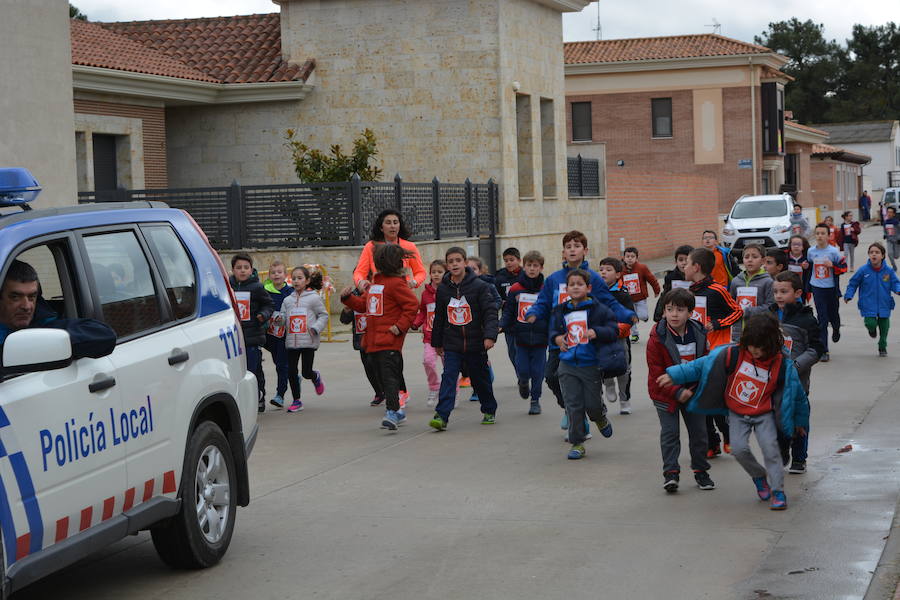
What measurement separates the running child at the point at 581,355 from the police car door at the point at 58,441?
14.9 ft

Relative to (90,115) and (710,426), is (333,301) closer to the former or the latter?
(90,115)

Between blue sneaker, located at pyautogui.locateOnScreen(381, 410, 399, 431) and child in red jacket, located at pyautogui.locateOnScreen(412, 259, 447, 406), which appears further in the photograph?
child in red jacket, located at pyautogui.locateOnScreen(412, 259, 447, 406)

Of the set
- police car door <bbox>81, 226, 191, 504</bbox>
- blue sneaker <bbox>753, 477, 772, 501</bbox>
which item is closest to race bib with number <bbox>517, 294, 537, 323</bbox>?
blue sneaker <bbox>753, 477, 772, 501</bbox>

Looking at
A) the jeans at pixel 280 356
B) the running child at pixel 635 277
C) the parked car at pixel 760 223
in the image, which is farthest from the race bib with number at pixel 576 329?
the parked car at pixel 760 223

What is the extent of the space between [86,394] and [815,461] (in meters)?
5.88

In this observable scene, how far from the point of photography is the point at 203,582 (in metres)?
6.47

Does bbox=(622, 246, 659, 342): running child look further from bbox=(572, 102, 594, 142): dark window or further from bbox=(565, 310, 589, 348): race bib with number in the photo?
bbox=(572, 102, 594, 142): dark window

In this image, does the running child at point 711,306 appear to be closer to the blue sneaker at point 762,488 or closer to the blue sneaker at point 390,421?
the blue sneaker at point 762,488

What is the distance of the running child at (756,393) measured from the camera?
793 cm

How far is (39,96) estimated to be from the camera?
16.9m

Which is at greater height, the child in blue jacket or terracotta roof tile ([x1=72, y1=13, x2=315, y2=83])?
terracotta roof tile ([x1=72, y1=13, x2=315, y2=83])

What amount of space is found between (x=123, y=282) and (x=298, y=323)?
6.66 metres

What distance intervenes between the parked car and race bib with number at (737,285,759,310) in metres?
23.2

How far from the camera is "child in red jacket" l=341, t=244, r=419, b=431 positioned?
439 inches
